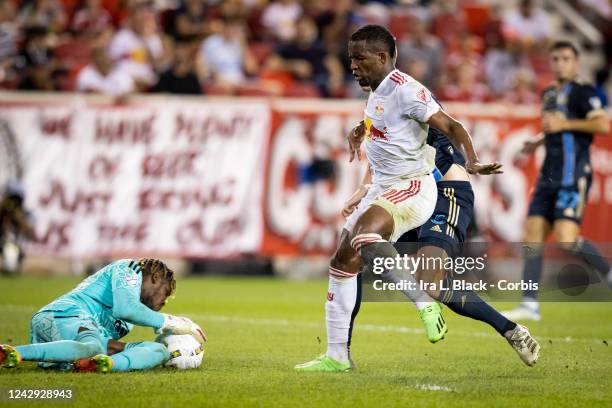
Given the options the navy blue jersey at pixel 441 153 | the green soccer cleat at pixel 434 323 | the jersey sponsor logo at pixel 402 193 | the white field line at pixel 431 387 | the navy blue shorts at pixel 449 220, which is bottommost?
the white field line at pixel 431 387

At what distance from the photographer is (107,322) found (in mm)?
7551

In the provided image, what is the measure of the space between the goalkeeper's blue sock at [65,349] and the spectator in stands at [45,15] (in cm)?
1199

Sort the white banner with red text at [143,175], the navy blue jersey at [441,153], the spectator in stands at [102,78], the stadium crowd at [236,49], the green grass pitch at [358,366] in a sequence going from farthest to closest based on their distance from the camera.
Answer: the stadium crowd at [236,49]
the spectator in stands at [102,78]
the white banner with red text at [143,175]
the navy blue jersey at [441,153]
the green grass pitch at [358,366]

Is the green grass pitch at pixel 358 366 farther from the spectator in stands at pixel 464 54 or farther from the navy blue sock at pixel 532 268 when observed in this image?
the spectator in stands at pixel 464 54

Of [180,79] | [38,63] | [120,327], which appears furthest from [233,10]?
[120,327]

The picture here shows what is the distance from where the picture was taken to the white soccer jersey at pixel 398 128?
24.2 feet

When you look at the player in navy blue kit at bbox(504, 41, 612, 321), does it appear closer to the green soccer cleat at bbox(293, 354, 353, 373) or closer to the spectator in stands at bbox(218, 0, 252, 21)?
the green soccer cleat at bbox(293, 354, 353, 373)

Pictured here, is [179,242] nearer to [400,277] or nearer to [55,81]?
[55,81]

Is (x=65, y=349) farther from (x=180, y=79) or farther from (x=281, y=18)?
(x=281, y=18)

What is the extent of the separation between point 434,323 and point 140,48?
12181mm

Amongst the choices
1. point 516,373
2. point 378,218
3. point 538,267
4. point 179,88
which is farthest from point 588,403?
point 179,88

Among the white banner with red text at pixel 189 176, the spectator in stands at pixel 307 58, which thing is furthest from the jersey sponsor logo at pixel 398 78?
the spectator in stands at pixel 307 58

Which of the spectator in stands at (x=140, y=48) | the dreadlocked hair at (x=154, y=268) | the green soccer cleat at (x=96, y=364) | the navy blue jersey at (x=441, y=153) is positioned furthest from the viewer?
the spectator in stands at (x=140, y=48)

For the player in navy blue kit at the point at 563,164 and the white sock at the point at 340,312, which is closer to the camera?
the white sock at the point at 340,312
